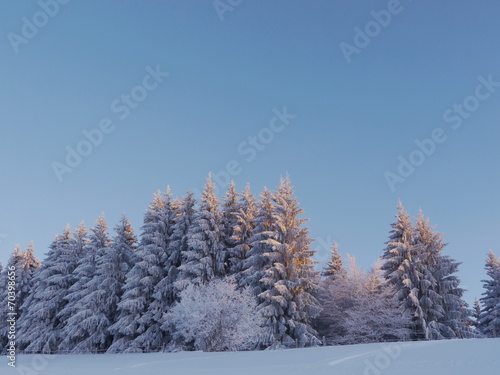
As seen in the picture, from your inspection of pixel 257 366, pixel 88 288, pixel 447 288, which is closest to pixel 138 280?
pixel 88 288

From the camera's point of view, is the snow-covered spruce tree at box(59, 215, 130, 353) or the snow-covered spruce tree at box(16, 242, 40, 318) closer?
the snow-covered spruce tree at box(59, 215, 130, 353)

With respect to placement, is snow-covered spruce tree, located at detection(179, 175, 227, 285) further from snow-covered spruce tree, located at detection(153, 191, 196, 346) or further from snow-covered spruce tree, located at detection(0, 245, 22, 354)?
snow-covered spruce tree, located at detection(0, 245, 22, 354)

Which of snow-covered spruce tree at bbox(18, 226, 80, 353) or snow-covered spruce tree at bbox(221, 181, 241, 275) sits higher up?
snow-covered spruce tree at bbox(221, 181, 241, 275)

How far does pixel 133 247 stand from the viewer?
42594 mm

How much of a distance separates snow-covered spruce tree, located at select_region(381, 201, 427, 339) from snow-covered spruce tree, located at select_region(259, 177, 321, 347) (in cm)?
702

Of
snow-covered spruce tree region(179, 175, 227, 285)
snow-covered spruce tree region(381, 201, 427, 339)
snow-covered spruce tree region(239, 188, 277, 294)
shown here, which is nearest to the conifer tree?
snow-covered spruce tree region(179, 175, 227, 285)

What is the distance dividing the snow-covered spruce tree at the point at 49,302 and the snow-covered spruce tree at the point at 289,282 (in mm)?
21035

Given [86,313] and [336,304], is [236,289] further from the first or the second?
[86,313]

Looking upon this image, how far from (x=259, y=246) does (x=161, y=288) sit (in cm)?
951

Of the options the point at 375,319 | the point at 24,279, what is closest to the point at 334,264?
the point at 375,319

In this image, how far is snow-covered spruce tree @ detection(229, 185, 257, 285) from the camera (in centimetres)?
3575

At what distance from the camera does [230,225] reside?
3856cm

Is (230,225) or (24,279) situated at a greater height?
(230,225)

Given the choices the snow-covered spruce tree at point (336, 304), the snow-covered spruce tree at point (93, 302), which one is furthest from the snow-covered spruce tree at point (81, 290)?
the snow-covered spruce tree at point (336, 304)
